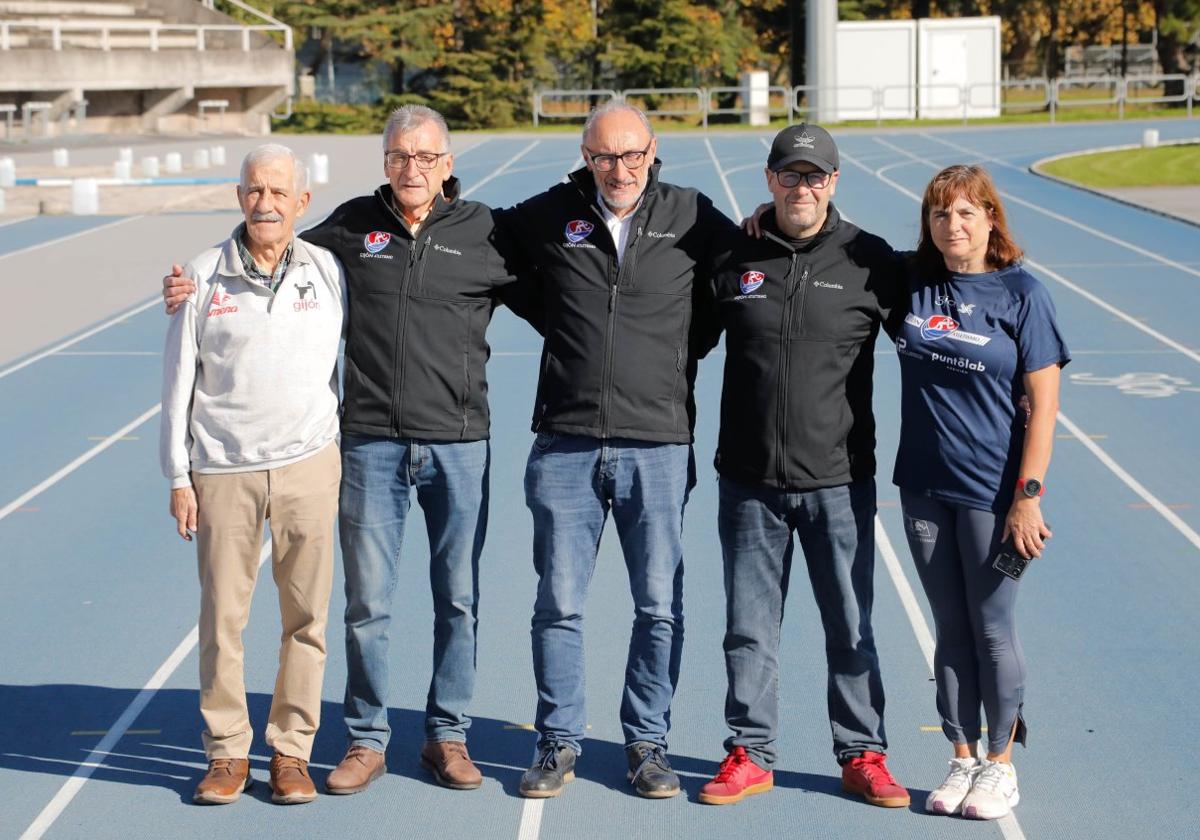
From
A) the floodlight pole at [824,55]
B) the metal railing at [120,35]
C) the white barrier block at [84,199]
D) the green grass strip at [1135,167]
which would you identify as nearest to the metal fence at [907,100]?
the floodlight pole at [824,55]

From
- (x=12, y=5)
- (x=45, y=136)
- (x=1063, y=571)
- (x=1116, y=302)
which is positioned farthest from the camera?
(x=12, y=5)

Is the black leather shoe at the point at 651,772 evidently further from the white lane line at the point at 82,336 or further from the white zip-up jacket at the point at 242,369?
the white lane line at the point at 82,336

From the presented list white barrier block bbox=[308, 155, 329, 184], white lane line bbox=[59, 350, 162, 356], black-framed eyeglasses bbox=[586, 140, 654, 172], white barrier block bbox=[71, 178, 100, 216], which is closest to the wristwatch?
black-framed eyeglasses bbox=[586, 140, 654, 172]

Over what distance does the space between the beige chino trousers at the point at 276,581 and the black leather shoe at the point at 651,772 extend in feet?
3.44

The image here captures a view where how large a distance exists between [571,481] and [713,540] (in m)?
3.48

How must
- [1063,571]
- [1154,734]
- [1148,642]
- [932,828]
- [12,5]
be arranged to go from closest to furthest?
[932,828] → [1154,734] → [1148,642] → [1063,571] → [12,5]

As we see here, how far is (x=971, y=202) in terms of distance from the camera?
16.9ft

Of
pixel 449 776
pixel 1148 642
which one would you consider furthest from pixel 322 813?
pixel 1148 642

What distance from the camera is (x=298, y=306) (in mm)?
5305

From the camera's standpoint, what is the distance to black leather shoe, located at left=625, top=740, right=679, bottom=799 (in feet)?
18.0

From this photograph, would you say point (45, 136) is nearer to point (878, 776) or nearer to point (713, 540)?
point (713, 540)

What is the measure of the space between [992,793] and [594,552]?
1.46 m

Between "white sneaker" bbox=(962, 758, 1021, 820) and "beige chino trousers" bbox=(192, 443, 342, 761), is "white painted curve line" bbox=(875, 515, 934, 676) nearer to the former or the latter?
"white sneaker" bbox=(962, 758, 1021, 820)

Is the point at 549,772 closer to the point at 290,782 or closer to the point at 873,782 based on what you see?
the point at 290,782
